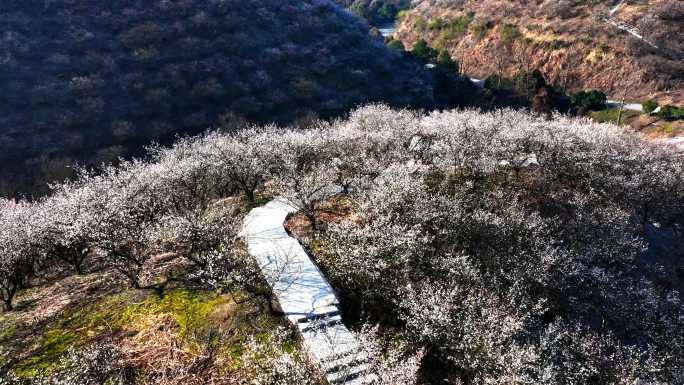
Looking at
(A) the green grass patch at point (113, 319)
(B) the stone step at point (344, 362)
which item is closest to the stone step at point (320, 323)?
(B) the stone step at point (344, 362)

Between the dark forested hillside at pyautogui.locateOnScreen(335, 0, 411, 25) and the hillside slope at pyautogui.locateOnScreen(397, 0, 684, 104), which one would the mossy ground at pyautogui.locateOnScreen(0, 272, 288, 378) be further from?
the dark forested hillside at pyautogui.locateOnScreen(335, 0, 411, 25)

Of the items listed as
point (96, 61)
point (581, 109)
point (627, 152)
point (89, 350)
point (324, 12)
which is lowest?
point (581, 109)

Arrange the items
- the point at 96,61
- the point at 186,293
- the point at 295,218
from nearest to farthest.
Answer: the point at 186,293 → the point at 295,218 → the point at 96,61

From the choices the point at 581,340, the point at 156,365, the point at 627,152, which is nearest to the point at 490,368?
the point at 581,340

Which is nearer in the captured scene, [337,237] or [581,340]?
[581,340]

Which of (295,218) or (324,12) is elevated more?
(324,12)

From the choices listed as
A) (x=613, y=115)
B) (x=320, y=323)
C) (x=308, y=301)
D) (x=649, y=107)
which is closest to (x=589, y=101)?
(x=613, y=115)

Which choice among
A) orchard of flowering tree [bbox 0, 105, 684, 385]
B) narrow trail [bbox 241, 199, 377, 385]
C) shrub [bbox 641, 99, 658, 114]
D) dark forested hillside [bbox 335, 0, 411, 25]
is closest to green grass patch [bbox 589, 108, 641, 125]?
shrub [bbox 641, 99, 658, 114]

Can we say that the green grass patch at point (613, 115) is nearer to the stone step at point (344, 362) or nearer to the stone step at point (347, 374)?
the stone step at point (344, 362)

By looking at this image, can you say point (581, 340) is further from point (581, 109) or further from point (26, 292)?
point (581, 109)
